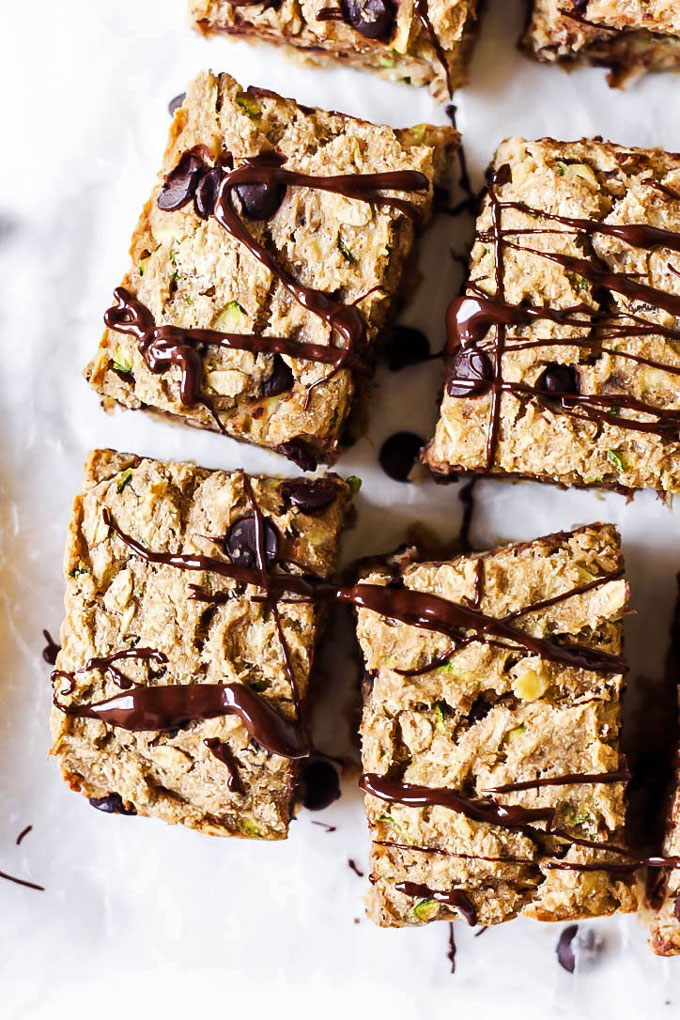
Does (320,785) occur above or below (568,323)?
below

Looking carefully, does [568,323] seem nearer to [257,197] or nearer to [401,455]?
[401,455]

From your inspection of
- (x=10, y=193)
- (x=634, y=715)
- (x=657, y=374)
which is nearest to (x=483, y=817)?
(x=634, y=715)

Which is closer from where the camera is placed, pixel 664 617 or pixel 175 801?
pixel 175 801

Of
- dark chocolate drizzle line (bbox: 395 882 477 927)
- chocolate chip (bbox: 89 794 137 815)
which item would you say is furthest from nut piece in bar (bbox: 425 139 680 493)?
chocolate chip (bbox: 89 794 137 815)

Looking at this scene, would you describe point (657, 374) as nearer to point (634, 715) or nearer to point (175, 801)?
point (634, 715)

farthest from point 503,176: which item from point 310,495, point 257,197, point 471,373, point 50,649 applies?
point 50,649

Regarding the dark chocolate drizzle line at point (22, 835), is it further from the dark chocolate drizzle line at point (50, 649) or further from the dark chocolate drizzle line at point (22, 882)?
the dark chocolate drizzle line at point (50, 649)

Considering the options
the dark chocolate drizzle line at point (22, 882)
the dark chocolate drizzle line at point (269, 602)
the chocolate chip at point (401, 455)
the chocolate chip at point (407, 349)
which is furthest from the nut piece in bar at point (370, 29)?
the dark chocolate drizzle line at point (22, 882)
